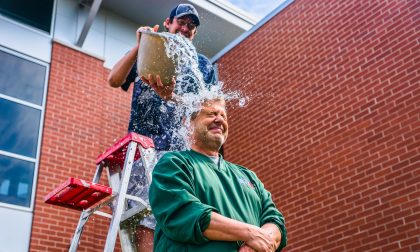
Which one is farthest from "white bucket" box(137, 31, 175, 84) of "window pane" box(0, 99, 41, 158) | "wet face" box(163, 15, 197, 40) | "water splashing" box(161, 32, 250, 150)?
"window pane" box(0, 99, 41, 158)

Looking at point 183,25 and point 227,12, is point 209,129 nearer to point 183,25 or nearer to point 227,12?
point 183,25

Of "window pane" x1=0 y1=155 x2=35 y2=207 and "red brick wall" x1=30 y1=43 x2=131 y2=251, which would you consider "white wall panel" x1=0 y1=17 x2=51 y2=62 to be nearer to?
"red brick wall" x1=30 y1=43 x2=131 y2=251

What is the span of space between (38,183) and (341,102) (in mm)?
4340

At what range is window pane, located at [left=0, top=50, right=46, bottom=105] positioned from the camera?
8219mm

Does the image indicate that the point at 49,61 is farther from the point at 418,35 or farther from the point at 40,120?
the point at 418,35

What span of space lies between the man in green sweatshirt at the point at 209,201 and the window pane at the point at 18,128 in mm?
5668

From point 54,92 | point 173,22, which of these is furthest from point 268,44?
point 173,22

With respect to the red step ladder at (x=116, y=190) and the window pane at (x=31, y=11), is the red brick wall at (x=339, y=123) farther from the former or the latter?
the window pane at (x=31, y=11)

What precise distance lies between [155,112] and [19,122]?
476cm

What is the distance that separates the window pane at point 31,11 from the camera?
8719 millimetres

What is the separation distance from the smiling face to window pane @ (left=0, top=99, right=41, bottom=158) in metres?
5.66

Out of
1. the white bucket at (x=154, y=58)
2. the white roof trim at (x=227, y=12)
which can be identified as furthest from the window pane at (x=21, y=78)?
the white bucket at (x=154, y=58)

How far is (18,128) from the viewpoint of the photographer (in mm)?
8062

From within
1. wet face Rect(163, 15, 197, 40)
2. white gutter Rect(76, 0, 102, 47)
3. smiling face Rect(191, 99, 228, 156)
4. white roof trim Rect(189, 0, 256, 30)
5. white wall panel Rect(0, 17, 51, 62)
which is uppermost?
white roof trim Rect(189, 0, 256, 30)
